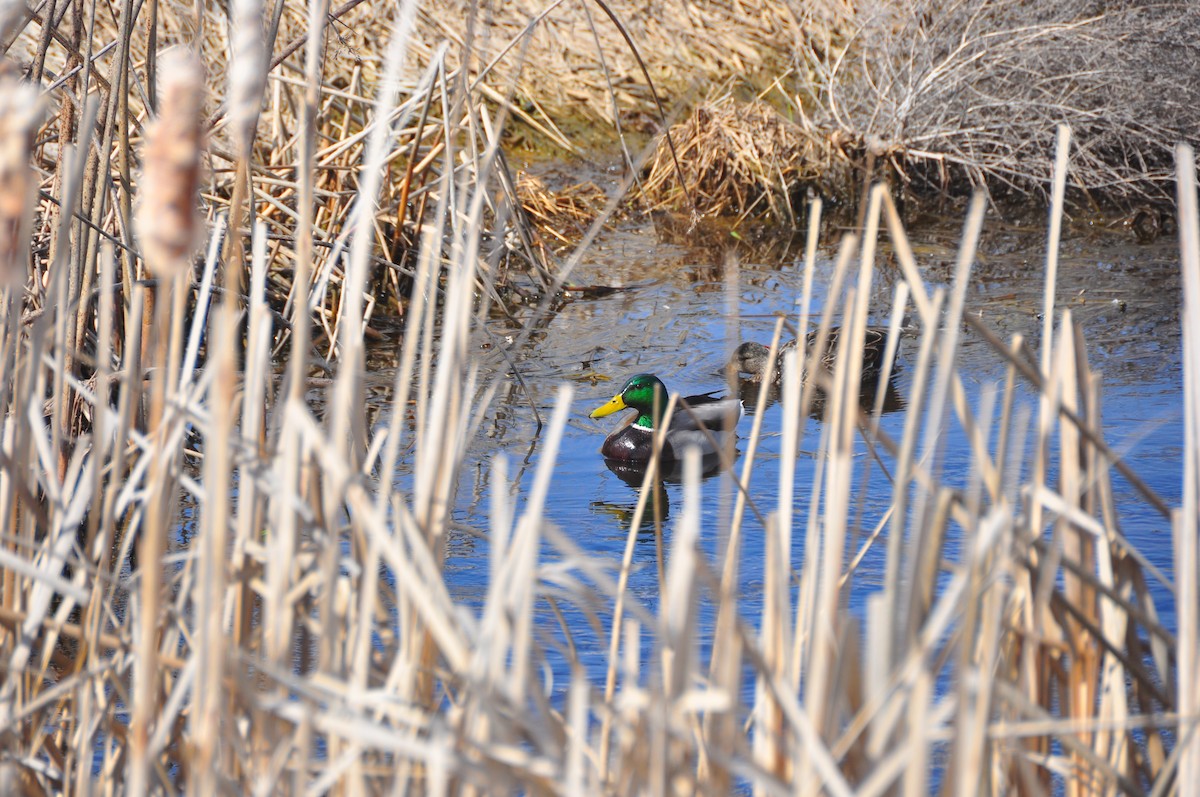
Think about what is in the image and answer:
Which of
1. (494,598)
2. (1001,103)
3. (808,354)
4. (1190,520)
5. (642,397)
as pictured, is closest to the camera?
(494,598)

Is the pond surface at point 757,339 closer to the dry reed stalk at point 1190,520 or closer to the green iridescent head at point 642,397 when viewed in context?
the green iridescent head at point 642,397

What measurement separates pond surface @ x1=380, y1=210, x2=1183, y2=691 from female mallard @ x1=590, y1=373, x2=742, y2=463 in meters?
0.14

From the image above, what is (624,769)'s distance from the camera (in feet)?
5.14

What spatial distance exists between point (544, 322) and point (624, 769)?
5.90 metres

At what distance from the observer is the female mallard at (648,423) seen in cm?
578

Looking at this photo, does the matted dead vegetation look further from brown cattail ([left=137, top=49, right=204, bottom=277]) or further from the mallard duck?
brown cattail ([left=137, top=49, right=204, bottom=277])

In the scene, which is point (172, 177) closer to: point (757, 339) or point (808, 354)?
point (808, 354)

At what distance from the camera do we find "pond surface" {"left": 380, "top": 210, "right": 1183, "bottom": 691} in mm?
4461

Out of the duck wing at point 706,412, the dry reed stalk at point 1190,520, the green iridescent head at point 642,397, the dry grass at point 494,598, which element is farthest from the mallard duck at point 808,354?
the dry reed stalk at point 1190,520

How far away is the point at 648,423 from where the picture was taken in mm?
6148

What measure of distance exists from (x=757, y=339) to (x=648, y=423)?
1415 millimetres

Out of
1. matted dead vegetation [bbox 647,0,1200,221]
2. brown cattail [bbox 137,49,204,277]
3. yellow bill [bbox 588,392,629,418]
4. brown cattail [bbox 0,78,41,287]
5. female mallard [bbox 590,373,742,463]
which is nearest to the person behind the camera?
brown cattail [bbox 137,49,204,277]

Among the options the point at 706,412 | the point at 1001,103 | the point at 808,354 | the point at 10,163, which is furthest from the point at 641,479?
the point at 1001,103

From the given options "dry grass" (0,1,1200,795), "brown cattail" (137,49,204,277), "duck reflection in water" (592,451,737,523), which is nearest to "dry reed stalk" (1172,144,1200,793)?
"dry grass" (0,1,1200,795)
